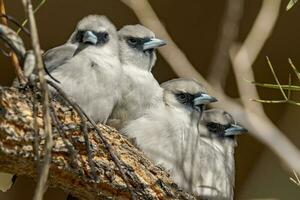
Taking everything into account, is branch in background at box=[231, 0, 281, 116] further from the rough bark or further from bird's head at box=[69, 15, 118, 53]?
the rough bark

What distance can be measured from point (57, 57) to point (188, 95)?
889 mm

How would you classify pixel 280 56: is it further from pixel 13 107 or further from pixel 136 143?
pixel 13 107

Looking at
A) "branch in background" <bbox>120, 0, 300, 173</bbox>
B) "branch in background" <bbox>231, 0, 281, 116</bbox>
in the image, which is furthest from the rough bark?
"branch in background" <bbox>231, 0, 281, 116</bbox>

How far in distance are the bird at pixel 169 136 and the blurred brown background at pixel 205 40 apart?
215 cm

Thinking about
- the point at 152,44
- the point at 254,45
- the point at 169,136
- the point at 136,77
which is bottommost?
the point at 169,136

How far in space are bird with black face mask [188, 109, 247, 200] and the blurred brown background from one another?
1.59m

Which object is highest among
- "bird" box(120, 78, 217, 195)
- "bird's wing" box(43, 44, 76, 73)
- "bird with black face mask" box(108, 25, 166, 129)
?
"bird's wing" box(43, 44, 76, 73)

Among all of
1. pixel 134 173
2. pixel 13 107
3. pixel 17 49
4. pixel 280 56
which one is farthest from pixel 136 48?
pixel 280 56

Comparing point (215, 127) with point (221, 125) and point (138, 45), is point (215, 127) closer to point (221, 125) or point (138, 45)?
point (221, 125)

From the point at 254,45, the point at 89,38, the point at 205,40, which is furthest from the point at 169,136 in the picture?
the point at 205,40

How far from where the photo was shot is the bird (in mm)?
3760

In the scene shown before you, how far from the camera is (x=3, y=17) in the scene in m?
2.36

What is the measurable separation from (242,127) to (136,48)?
0.76 m

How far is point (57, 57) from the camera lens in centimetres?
372
